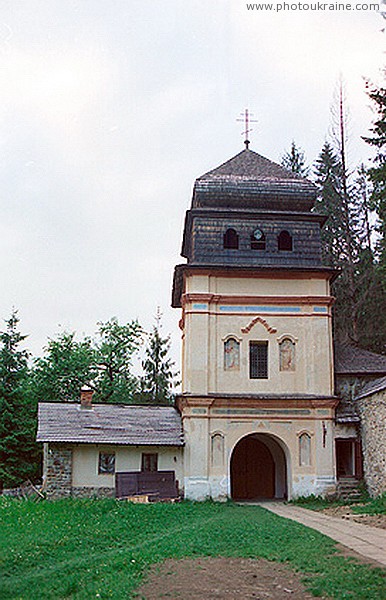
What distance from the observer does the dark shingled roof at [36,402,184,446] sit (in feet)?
78.2

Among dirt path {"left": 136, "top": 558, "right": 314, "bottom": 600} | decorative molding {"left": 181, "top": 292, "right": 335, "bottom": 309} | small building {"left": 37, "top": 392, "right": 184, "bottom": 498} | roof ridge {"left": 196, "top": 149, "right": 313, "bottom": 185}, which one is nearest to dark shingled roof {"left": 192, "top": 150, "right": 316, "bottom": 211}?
roof ridge {"left": 196, "top": 149, "right": 313, "bottom": 185}

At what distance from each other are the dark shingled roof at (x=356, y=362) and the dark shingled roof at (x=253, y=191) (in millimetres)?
5636

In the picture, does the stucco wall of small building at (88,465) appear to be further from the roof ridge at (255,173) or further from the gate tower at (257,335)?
the roof ridge at (255,173)

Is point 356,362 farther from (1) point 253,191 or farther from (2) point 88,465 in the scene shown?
(2) point 88,465

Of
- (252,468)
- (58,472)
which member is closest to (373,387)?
(252,468)

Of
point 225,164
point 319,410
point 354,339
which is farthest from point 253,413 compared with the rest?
point 354,339

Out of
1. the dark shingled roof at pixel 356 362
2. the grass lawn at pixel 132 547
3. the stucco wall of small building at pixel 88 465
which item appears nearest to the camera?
the grass lawn at pixel 132 547

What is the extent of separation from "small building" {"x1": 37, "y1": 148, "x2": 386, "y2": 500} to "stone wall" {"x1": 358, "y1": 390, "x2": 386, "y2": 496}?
68mm

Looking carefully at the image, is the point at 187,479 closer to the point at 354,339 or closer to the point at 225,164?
the point at 225,164

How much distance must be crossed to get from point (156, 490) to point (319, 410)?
6.19 meters

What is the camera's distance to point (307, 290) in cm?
2586

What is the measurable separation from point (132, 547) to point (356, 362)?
1510cm

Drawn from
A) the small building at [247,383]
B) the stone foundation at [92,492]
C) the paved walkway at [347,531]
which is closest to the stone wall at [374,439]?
the small building at [247,383]

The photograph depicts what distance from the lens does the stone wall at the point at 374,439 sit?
22.3m
